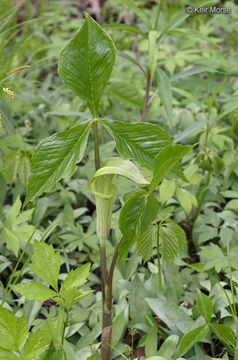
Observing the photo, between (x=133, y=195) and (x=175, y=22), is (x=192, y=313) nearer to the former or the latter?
(x=133, y=195)

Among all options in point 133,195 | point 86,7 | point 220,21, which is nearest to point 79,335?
point 133,195

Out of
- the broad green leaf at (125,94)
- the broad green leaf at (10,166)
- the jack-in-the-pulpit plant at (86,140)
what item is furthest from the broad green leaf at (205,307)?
the broad green leaf at (125,94)

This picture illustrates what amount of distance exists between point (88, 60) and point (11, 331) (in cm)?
54

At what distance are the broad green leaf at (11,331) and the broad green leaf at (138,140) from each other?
38cm

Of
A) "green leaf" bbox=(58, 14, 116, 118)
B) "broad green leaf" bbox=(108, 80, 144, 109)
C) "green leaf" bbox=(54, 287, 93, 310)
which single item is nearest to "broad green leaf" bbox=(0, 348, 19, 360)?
"green leaf" bbox=(54, 287, 93, 310)

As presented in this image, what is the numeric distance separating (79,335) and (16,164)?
611mm

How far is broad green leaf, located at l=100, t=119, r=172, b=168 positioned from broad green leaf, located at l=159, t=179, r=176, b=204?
52 cm

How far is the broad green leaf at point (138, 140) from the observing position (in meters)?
0.76

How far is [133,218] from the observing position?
77 cm

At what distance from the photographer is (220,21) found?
236 cm

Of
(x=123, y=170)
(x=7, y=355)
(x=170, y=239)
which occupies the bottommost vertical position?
(x=7, y=355)

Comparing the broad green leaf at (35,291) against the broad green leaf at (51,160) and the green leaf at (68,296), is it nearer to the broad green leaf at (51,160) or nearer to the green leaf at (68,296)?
the green leaf at (68,296)

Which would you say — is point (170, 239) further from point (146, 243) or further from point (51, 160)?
point (51, 160)

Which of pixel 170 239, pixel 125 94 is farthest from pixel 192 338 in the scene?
pixel 125 94
